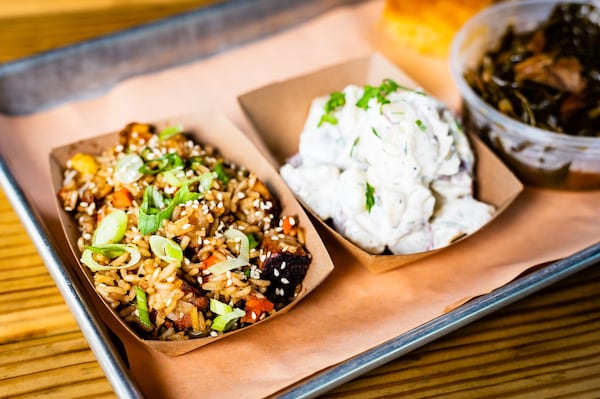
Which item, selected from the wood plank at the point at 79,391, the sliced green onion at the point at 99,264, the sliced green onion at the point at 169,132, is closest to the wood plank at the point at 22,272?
the sliced green onion at the point at 99,264

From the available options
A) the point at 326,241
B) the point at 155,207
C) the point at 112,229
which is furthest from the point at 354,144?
the point at 112,229

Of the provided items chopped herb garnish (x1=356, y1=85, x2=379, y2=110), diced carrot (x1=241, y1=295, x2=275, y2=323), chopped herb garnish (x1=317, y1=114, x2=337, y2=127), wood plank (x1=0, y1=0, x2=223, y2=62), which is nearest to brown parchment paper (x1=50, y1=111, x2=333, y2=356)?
diced carrot (x1=241, y1=295, x2=275, y2=323)

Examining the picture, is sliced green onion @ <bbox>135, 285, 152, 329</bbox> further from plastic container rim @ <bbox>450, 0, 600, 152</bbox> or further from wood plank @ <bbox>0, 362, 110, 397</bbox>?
plastic container rim @ <bbox>450, 0, 600, 152</bbox>

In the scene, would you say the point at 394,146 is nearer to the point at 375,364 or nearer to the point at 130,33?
the point at 375,364

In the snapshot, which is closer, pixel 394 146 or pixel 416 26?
pixel 394 146

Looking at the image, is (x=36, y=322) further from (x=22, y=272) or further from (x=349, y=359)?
(x=349, y=359)

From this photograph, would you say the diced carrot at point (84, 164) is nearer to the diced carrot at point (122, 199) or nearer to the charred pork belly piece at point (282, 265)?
the diced carrot at point (122, 199)

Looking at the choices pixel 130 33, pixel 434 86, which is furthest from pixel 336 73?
pixel 130 33
